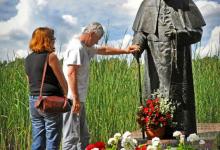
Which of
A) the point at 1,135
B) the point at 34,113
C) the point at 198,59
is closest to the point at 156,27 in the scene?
the point at 34,113

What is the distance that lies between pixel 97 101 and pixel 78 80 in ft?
8.99

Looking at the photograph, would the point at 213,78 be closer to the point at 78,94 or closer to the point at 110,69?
the point at 110,69

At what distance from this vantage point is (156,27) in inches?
205

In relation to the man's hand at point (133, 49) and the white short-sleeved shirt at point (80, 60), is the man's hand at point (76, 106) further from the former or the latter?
the man's hand at point (133, 49)

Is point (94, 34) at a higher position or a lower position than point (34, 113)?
higher

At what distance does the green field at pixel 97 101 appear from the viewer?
743 centimetres

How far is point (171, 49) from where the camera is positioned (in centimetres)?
515

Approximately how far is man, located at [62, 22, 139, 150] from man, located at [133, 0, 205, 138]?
0.59 m

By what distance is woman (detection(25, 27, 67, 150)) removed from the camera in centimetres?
445

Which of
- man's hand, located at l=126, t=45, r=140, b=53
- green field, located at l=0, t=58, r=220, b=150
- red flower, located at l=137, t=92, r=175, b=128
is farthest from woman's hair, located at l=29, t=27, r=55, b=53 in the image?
green field, located at l=0, t=58, r=220, b=150

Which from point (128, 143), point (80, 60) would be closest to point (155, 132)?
point (80, 60)

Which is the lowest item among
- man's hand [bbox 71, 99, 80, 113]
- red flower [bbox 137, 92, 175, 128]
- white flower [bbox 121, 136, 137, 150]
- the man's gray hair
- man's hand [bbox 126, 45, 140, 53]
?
white flower [bbox 121, 136, 137, 150]

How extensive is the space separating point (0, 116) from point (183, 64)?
354cm

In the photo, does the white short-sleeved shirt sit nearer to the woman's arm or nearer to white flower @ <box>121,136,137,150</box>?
the woman's arm
